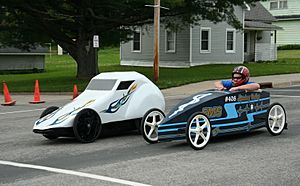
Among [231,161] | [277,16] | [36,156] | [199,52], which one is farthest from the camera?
[277,16]

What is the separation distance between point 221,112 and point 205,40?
32632mm

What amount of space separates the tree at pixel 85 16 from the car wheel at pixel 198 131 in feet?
55.4

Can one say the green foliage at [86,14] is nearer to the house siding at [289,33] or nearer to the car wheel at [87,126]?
the car wheel at [87,126]

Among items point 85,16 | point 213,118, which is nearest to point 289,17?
point 85,16

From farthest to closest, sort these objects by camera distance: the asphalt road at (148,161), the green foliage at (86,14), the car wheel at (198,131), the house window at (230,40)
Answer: the house window at (230,40) → the green foliage at (86,14) → the car wheel at (198,131) → the asphalt road at (148,161)

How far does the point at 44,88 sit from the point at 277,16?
3681 cm

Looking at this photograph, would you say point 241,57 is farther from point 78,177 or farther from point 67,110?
point 78,177

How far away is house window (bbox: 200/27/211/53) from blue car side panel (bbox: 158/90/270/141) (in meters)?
31.3

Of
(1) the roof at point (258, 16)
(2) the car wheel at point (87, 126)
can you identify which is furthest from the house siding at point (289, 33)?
(2) the car wheel at point (87, 126)

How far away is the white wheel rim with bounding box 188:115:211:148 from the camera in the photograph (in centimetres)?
931

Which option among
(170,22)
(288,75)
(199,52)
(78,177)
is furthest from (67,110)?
(199,52)

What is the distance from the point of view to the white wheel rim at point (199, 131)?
9312 mm

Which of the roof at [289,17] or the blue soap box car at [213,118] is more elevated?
the roof at [289,17]

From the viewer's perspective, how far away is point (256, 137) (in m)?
10.6
